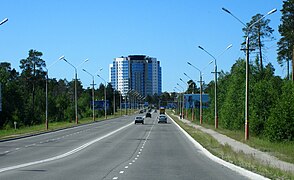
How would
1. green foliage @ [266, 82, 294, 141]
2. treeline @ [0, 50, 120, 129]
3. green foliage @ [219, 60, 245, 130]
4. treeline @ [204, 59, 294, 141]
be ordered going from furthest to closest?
1. treeline @ [0, 50, 120, 129]
2. green foliage @ [219, 60, 245, 130]
3. treeline @ [204, 59, 294, 141]
4. green foliage @ [266, 82, 294, 141]

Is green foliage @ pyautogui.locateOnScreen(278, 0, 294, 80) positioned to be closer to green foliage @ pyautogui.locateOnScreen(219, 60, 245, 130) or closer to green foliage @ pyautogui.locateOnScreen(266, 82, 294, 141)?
green foliage @ pyautogui.locateOnScreen(219, 60, 245, 130)

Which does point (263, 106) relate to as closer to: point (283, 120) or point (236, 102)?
point (283, 120)

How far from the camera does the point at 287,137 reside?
3628cm

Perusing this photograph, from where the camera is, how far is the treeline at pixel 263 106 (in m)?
36.2

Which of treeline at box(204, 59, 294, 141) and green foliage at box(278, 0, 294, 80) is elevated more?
green foliage at box(278, 0, 294, 80)

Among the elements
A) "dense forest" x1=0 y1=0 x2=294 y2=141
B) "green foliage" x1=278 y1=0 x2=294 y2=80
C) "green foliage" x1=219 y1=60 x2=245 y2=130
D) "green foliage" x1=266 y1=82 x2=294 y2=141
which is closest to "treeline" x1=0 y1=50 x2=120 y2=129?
"dense forest" x1=0 y1=0 x2=294 y2=141

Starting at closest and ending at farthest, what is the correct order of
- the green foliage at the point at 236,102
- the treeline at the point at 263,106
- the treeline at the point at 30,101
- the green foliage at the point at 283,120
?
the green foliage at the point at 283,120, the treeline at the point at 263,106, the green foliage at the point at 236,102, the treeline at the point at 30,101

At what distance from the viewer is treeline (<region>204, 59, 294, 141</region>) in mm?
36219

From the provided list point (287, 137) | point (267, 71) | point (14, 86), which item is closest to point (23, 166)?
point (287, 137)

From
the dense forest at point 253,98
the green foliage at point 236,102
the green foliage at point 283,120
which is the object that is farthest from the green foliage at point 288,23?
the green foliage at point 283,120

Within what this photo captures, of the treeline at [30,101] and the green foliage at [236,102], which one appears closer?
the green foliage at [236,102]

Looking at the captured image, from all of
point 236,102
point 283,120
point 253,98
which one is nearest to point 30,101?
point 236,102

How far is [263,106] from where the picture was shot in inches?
1791

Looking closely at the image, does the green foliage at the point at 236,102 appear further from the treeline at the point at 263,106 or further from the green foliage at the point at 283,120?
the green foliage at the point at 283,120
